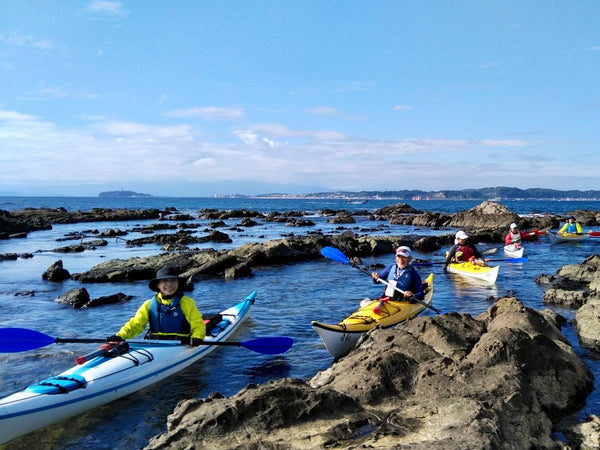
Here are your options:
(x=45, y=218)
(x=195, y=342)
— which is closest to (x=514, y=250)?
(x=195, y=342)

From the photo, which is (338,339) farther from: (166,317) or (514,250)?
(514,250)

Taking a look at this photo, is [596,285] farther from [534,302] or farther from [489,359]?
[489,359]

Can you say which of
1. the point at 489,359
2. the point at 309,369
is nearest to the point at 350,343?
the point at 309,369

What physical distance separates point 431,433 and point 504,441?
23.4 inches

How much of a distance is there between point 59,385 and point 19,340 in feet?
5.30

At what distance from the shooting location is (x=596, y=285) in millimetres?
12867

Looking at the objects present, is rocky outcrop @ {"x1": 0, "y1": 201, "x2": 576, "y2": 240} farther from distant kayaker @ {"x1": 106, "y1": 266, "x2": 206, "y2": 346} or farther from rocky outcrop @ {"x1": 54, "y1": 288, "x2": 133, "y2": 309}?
distant kayaker @ {"x1": 106, "y1": 266, "x2": 206, "y2": 346}

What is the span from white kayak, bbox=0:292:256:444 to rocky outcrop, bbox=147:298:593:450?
204cm

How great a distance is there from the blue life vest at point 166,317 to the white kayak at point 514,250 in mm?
18192

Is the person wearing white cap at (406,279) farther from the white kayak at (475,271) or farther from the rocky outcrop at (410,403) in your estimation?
the white kayak at (475,271)

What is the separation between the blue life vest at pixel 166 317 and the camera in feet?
24.3

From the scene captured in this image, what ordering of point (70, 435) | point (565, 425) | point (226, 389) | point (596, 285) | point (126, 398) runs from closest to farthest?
point (565, 425), point (70, 435), point (126, 398), point (226, 389), point (596, 285)

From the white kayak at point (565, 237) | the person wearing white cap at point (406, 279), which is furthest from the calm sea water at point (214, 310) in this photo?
the white kayak at point (565, 237)

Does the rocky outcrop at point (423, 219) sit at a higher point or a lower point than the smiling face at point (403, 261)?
lower
